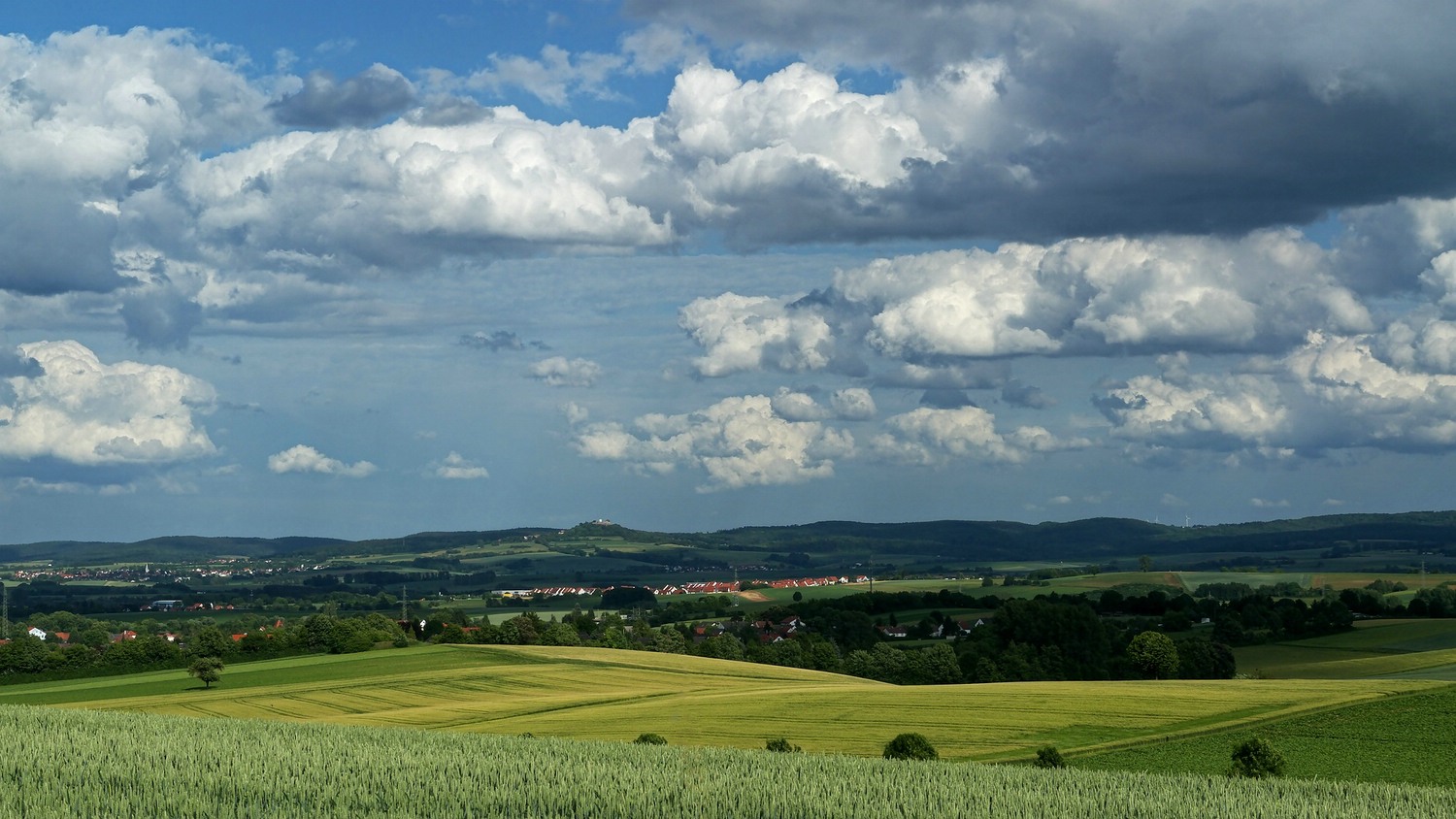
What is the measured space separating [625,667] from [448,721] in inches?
1591

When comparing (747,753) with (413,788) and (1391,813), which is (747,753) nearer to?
(413,788)

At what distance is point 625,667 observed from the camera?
357 feet

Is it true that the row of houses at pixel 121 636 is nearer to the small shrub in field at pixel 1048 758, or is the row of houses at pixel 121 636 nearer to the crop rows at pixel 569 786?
the small shrub in field at pixel 1048 758

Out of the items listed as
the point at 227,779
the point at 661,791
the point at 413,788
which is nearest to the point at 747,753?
the point at 661,791

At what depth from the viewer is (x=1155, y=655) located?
114688mm

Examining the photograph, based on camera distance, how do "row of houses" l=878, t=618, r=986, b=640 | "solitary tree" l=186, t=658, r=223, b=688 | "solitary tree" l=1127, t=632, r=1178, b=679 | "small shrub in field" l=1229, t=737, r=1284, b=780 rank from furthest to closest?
1. "row of houses" l=878, t=618, r=986, b=640
2. "solitary tree" l=1127, t=632, r=1178, b=679
3. "solitary tree" l=186, t=658, r=223, b=688
4. "small shrub in field" l=1229, t=737, r=1284, b=780

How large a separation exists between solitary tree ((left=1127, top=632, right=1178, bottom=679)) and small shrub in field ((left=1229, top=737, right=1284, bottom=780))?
7054 cm

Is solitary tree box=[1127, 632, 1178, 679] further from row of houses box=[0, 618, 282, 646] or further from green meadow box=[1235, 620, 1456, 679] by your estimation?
row of houses box=[0, 618, 282, 646]

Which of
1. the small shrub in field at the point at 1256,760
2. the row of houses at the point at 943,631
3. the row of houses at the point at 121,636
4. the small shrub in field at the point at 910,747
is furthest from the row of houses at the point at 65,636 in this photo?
the small shrub in field at the point at 1256,760

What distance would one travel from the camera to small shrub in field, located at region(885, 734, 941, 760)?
49.0 m

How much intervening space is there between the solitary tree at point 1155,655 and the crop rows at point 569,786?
293 ft

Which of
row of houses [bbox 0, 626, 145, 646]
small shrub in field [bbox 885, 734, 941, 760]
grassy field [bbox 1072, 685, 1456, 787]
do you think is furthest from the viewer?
row of houses [bbox 0, 626, 145, 646]

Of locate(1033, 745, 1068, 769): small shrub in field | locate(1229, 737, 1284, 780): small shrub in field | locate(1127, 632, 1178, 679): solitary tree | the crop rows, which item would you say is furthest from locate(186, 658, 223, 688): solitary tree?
locate(1229, 737, 1284, 780): small shrub in field

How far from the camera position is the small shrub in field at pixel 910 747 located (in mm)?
49000
